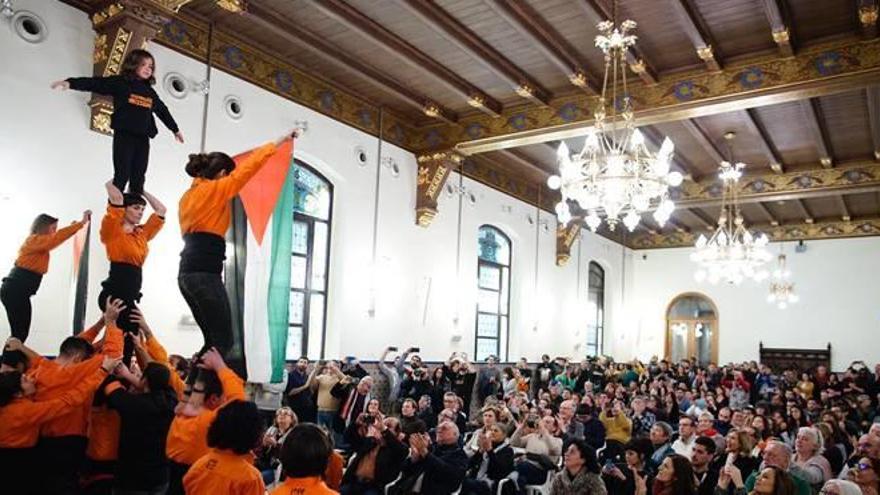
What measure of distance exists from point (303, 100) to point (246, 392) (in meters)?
6.71

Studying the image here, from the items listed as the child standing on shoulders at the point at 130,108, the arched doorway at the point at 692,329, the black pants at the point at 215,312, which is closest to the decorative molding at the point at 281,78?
the child standing on shoulders at the point at 130,108

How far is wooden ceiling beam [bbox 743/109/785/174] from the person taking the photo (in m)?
10.4

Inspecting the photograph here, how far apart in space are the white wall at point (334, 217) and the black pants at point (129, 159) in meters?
3.00

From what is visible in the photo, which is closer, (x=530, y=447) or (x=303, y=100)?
(x=530, y=447)

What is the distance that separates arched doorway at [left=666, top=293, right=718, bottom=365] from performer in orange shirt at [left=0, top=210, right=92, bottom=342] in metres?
17.1

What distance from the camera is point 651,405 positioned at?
330 inches

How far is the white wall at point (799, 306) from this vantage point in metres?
16.8

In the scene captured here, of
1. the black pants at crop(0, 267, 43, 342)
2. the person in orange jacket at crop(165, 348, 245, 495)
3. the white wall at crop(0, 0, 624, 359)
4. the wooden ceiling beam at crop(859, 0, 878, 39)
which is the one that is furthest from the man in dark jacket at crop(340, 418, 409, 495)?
the wooden ceiling beam at crop(859, 0, 878, 39)

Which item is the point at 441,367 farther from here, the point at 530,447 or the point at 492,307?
the point at 530,447

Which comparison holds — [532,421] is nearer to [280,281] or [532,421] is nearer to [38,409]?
[280,281]

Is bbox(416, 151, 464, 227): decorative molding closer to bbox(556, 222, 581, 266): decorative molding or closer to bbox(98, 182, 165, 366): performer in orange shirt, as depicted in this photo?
bbox(556, 222, 581, 266): decorative molding

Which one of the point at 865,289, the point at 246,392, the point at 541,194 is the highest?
the point at 541,194

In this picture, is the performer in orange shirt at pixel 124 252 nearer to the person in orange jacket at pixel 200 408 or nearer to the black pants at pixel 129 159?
the black pants at pixel 129 159

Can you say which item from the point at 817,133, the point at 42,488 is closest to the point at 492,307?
the point at 817,133
